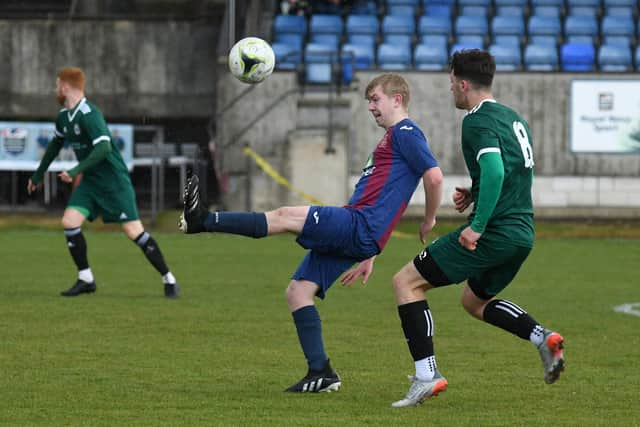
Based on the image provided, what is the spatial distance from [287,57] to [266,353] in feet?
55.5

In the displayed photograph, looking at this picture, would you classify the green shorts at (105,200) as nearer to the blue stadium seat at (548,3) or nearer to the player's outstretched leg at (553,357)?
the player's outstretched leg at (553,357)

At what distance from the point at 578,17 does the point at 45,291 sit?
57.2 ft

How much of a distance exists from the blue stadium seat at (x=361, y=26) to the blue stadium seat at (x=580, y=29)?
3872 mm

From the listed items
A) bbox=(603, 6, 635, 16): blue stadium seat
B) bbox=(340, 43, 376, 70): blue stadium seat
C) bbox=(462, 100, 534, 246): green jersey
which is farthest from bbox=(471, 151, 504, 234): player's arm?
bbox=(603, 6, 635, 16): blue stadium seat

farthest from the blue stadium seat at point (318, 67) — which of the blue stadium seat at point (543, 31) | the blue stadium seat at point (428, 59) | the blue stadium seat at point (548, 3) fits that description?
the blue stadium seat at point (548, 3)

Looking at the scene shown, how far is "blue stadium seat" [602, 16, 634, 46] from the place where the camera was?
92.7 ft

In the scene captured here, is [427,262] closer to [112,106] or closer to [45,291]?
[45,291]

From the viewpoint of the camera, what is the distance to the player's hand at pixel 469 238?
7066mm

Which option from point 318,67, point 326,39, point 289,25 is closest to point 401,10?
point 326,39

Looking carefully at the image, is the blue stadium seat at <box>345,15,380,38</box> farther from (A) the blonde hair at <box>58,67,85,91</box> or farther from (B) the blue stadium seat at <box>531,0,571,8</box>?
(A) the blonde hair at <box>58,67,85,91</box>

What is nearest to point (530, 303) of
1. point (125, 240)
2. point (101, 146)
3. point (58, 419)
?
point (101, 146)

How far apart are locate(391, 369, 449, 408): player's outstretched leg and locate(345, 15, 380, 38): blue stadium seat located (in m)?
21.1

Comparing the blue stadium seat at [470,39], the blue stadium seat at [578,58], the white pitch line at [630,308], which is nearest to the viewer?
the white pitch line at [630,308]

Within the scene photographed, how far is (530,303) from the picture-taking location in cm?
1363
